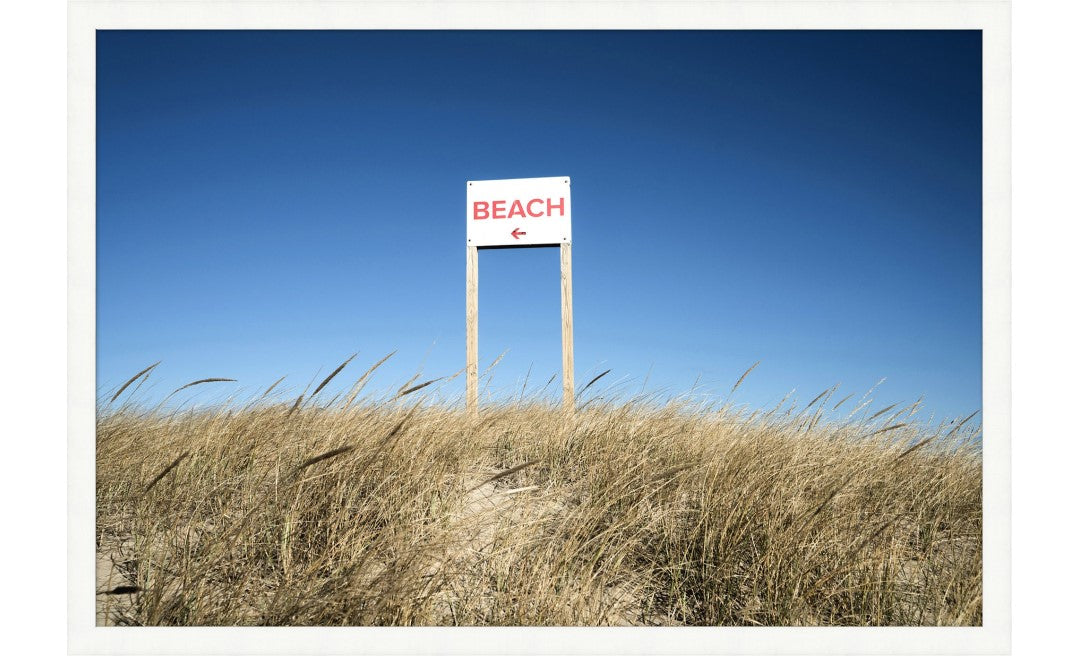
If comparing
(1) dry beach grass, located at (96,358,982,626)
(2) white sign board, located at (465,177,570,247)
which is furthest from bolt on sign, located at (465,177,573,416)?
(1) dry beach grass, located at (96,358,982,626)

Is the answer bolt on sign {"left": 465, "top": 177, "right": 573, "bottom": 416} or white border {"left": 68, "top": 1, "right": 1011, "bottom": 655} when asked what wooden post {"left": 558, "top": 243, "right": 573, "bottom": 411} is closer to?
bolt on sign {"left": 465, "top": 177, "right": 573, "bottom": 416}

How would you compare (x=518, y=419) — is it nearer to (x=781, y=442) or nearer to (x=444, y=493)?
(x=444, y=493)

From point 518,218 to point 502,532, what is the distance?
119 inches

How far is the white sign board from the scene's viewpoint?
4.39m

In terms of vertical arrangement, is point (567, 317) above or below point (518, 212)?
below

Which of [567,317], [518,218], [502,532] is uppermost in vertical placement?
[518,218]

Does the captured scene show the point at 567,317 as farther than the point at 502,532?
Yes

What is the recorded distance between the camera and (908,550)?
2.00m
